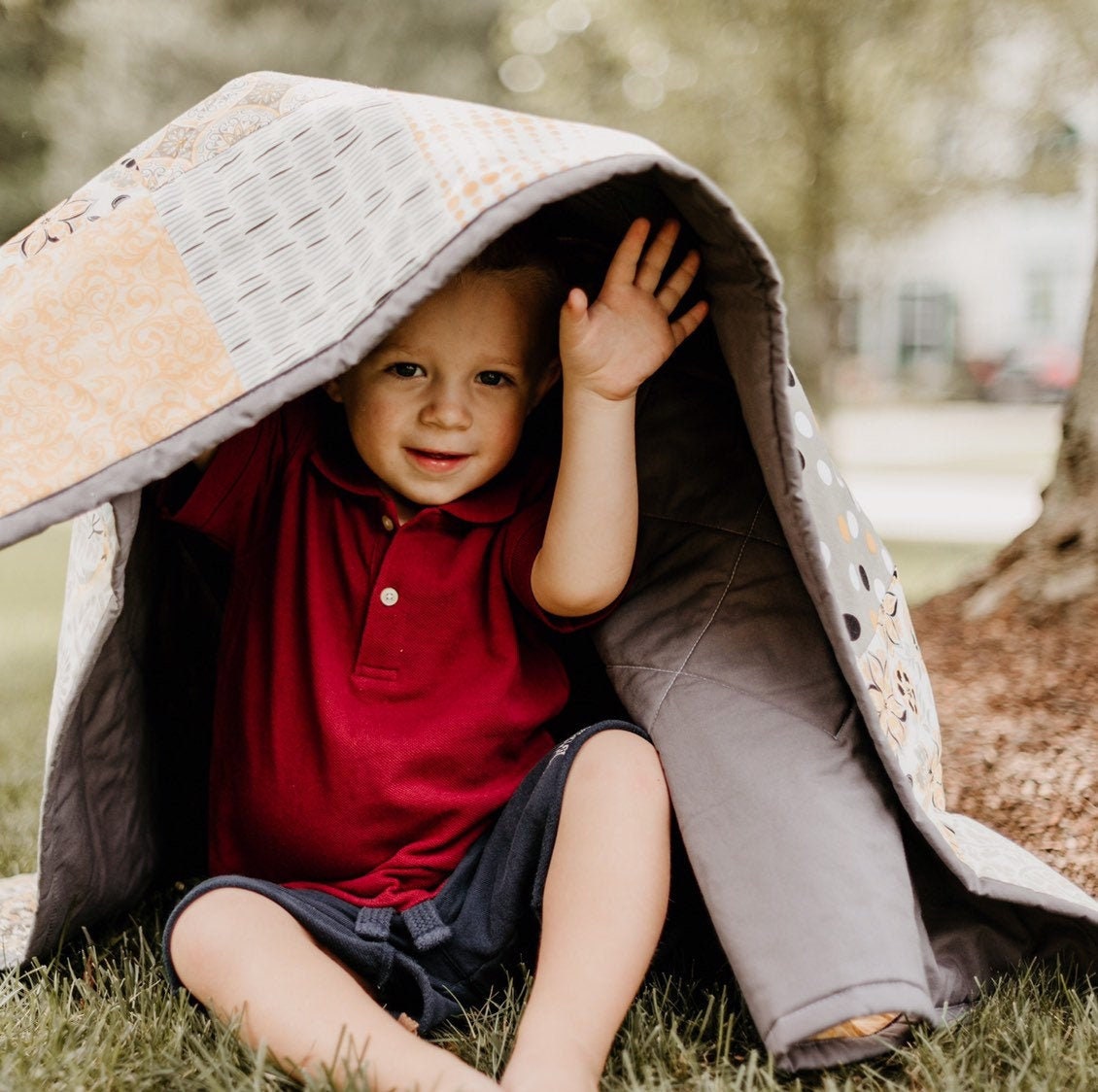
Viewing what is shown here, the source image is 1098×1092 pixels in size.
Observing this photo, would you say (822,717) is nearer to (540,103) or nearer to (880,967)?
(880,967)

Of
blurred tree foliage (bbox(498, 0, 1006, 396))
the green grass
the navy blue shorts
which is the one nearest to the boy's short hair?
the navy blue shorts

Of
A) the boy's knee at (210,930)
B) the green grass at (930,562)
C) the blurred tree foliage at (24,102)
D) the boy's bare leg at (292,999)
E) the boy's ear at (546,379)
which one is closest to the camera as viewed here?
the boy's bare leg at (292,999)

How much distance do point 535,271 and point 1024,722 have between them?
49.9 inches

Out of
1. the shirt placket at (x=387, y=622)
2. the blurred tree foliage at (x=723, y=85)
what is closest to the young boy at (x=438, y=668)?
the shirt placket at (x=387, y=622)

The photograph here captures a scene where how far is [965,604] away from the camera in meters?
3.06

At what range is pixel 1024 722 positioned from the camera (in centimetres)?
242

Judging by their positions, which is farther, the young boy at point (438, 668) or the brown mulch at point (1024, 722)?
the brown mulch at point (1024, 722)

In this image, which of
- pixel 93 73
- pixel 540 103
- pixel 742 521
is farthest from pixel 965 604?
pixel 93 73

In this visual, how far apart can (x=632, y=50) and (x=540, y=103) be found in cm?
122

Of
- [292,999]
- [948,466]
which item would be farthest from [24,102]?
[292,999]

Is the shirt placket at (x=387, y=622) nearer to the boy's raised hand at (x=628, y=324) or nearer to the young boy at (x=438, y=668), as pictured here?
the young boy at (x=438, y=668)

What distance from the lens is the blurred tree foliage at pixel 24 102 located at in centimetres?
834

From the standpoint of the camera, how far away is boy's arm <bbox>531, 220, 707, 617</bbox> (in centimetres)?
164

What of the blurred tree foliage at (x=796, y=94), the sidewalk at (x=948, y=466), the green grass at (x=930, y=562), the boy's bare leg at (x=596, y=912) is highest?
the boy's bare leg at (x=596, y=912)
